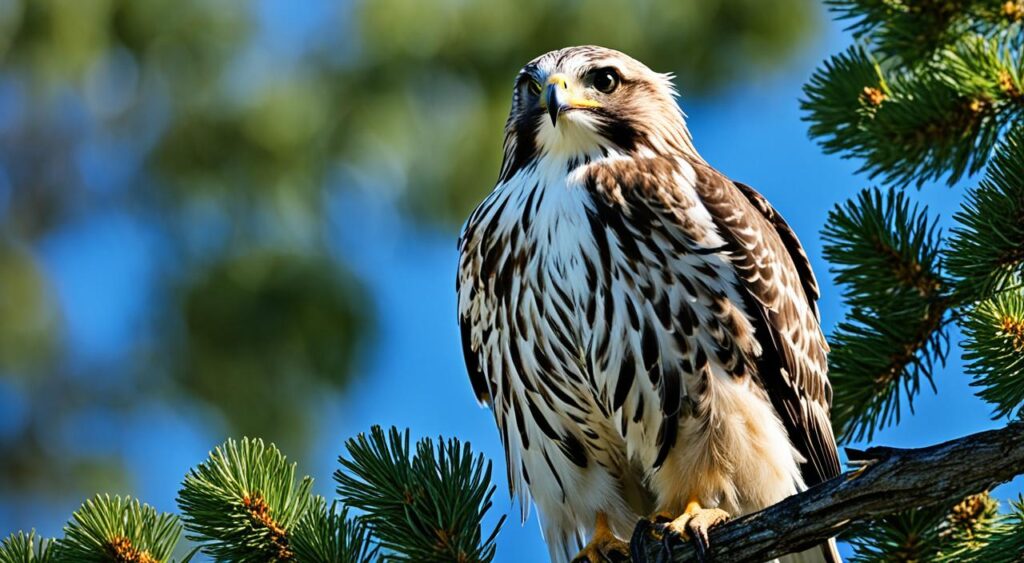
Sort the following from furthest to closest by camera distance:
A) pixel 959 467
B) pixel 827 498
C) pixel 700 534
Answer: pixel 700 534 < pixel 827 498 < pixel 959 467

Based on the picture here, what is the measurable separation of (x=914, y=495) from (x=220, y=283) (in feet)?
25.9

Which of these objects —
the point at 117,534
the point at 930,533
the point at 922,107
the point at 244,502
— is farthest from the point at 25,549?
the point at 922,107

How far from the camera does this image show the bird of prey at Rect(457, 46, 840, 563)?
12.8ft

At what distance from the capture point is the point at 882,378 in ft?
13.1

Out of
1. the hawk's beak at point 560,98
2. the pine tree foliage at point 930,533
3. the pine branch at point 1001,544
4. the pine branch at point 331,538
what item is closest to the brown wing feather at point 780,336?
the hawk's beak at point 560,98

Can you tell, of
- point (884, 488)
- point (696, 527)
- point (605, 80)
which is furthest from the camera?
point (605, 80)

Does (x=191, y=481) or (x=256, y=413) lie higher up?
(x=256, y=413)

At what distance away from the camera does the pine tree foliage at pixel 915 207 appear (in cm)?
343

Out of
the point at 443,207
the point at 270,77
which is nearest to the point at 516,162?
the point at 443,207

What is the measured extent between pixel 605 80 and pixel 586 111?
23 cm

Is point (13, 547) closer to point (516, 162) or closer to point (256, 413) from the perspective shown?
point (516, 162)

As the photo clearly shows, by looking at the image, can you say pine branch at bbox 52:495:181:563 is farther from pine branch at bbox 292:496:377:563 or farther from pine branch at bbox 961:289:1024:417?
pine branch at bbox 961:289:1024:417

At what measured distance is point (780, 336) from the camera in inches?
162

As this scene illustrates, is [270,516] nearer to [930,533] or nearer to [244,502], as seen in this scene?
[244,502]
